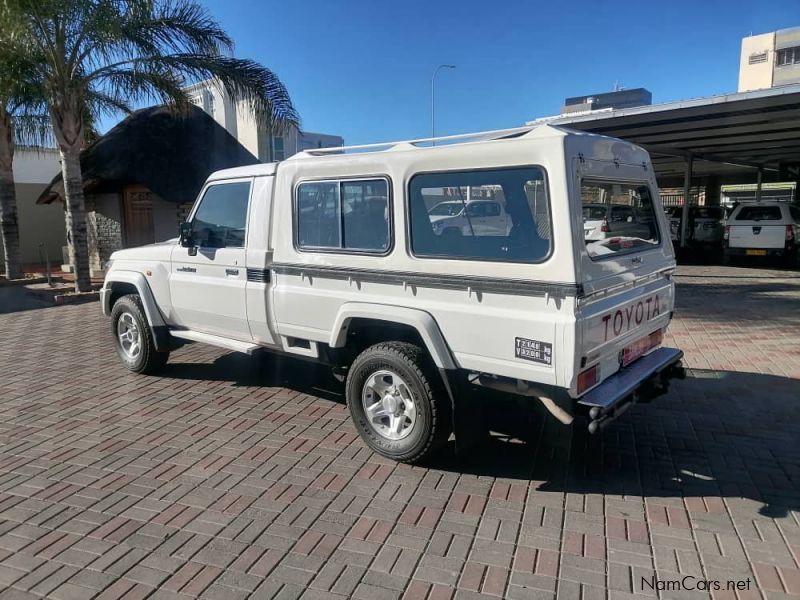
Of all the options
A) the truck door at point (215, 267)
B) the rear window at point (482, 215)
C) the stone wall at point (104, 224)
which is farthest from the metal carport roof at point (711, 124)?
the stone wall at point (104, 224)

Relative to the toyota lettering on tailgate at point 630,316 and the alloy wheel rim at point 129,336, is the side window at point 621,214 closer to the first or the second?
the toyota lettering on tailgate at point 630,316

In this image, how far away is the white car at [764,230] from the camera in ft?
47.5

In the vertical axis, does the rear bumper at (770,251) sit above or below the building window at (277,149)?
below

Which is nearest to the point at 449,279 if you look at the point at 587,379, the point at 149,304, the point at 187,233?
the point at 587,379

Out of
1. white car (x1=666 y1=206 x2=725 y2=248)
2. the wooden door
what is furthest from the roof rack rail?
white car (x1=666 y1=206 x2=725 y2=248)

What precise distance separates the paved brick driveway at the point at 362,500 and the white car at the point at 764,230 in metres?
10.4

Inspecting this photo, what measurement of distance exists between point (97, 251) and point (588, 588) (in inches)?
A: 638

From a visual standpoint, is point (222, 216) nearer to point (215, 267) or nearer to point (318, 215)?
point (215, 267)

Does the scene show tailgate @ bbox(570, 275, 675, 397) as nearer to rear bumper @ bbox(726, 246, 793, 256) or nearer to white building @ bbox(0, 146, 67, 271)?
rear bumper @ bbox(726, 246, 793, 256)

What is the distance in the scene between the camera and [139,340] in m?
6.23

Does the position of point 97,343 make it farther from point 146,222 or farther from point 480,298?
point 146,222

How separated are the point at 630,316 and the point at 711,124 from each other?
41.5 ft

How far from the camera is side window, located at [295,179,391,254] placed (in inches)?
165

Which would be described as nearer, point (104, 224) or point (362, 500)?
point (362, 500)
